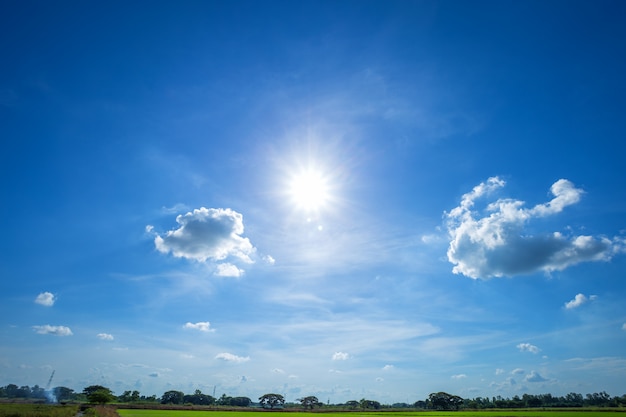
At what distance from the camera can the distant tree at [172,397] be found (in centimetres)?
14825

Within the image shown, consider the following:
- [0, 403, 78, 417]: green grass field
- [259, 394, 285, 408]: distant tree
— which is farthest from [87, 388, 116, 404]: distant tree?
[259, 394, 285, 408]: distant tree

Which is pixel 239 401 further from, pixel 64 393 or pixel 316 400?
pixel 64 393

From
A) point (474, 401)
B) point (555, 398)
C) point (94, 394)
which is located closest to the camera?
point (94, 394)

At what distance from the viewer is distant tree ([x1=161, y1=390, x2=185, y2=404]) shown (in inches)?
5837

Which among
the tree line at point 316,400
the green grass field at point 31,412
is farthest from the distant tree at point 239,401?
the green grass field at point 31,412

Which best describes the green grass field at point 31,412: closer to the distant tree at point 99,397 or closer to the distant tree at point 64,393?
the distant tree at point 99,397

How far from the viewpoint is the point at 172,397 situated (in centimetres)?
15050

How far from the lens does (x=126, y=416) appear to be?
55.9 metres

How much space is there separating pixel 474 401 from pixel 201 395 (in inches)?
4941

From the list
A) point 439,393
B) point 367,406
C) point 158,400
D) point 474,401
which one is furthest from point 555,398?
point 158,400

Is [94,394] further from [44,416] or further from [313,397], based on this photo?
[313,397]

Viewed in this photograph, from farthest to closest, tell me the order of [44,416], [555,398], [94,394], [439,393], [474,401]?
[555,398]
[474,401]
[439,393]
[94,394]
[44,416]

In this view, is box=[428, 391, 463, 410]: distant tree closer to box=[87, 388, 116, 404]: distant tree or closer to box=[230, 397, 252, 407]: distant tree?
box=[230, 397, 252, 407]: distant tree

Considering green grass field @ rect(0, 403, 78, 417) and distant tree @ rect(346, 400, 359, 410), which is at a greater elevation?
distant tree @ rect(346, 400, 359, 410)
